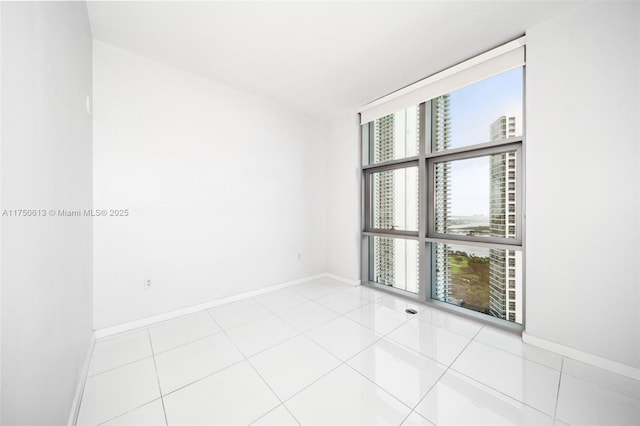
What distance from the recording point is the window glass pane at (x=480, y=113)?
7.07 feet

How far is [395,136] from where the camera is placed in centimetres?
316

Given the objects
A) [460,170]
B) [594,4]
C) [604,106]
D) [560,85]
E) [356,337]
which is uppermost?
[594,4]

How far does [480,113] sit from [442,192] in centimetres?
90

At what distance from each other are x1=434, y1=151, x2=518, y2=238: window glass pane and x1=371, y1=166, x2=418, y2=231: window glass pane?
0.28m

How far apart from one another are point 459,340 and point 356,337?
895mm

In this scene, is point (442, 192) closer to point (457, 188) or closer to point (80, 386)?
point (457, 188)

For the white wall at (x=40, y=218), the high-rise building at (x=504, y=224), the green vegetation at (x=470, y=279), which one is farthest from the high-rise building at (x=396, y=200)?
the white wall at (x=40, y=218)

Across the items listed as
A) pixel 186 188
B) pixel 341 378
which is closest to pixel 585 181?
pixel 341 378

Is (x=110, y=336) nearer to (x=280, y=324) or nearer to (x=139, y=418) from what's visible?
(x=139, y=418)

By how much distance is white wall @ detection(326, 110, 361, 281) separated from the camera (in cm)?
345

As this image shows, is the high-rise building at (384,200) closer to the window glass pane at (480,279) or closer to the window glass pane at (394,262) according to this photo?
the window glass pane at (394,262)

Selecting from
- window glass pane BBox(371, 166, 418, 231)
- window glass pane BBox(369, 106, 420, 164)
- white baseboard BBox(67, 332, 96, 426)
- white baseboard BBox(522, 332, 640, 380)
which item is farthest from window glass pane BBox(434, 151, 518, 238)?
white baseboard BBox(67, 332, 96, 426)


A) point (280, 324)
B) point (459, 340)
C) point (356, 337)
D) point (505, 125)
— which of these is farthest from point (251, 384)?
point (505, 125)

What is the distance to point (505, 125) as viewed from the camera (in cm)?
221
